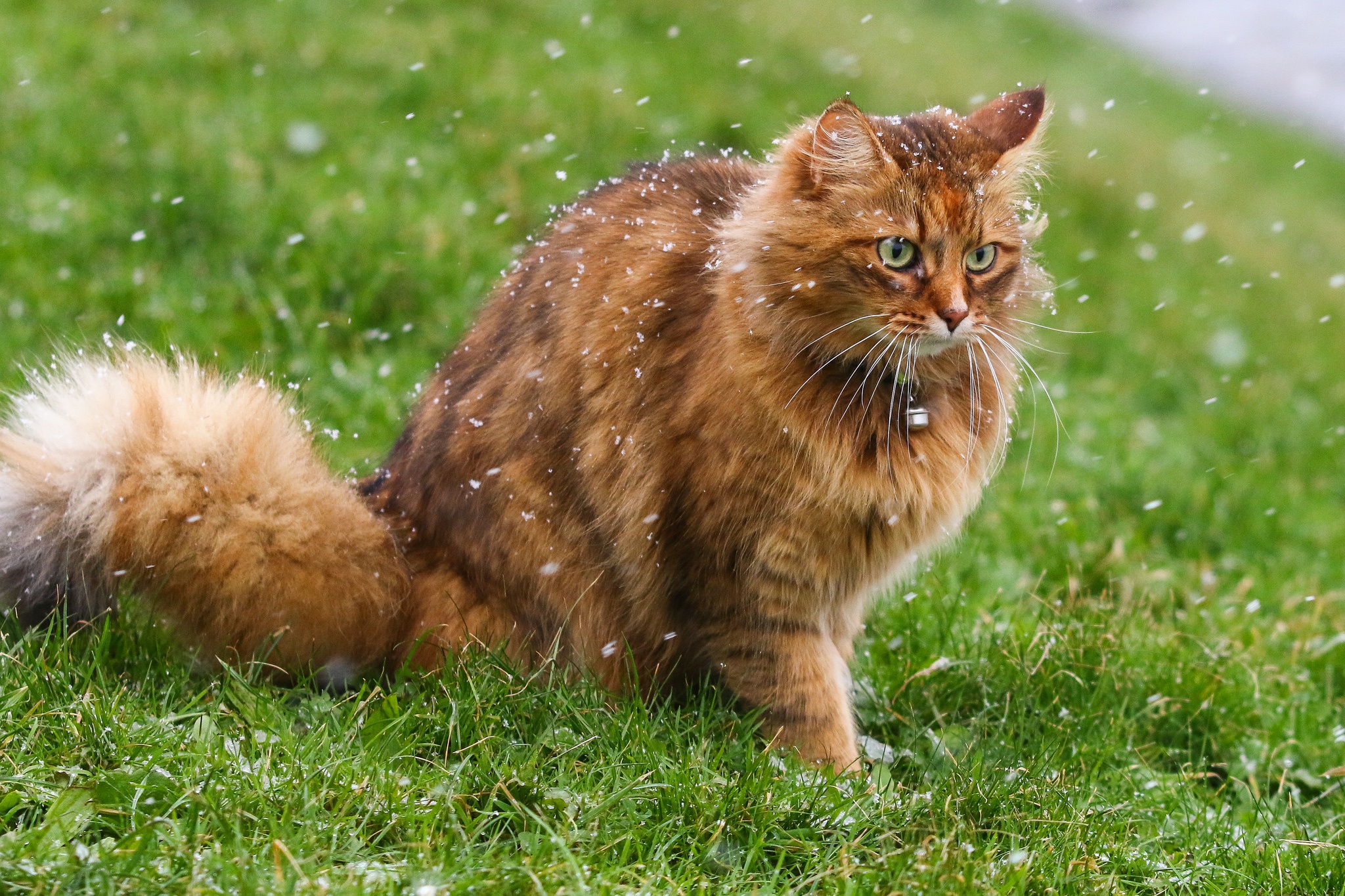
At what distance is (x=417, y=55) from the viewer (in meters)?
6.99

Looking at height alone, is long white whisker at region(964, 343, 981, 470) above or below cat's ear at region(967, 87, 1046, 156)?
below

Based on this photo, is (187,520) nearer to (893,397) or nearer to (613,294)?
(613,294)

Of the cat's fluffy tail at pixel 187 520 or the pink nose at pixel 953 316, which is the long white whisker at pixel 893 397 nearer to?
the pink nose at pixel 953 316

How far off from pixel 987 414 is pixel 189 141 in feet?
14.0

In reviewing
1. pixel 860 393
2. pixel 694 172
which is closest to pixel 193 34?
pixel 694 172

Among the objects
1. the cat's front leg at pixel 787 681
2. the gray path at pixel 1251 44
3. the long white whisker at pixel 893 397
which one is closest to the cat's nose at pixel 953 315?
the long white whisker at pixel 893 397

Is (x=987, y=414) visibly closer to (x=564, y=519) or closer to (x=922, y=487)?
(x=922, y=487)

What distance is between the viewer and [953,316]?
2.55m

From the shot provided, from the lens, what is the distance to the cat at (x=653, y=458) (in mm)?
2564

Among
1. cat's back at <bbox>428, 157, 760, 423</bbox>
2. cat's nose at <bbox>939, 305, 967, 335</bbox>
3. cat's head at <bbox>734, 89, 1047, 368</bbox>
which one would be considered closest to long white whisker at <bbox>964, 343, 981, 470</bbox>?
cat's head at <bbox>734, 89, 1047, 368</bbox>

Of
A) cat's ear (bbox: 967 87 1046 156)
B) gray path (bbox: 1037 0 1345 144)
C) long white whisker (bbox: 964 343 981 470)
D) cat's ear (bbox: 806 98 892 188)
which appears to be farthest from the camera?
gray path (bbox: 1037 0 1345 144)

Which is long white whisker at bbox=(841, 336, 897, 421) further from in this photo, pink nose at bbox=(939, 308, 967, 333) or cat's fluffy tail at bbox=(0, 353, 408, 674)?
cat's fluffy tail at bbox=(0, 353, 408, 674)

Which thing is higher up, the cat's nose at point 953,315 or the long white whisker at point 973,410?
the cat's nose at point 953,315

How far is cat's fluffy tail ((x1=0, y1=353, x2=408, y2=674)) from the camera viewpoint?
8.36 ft
